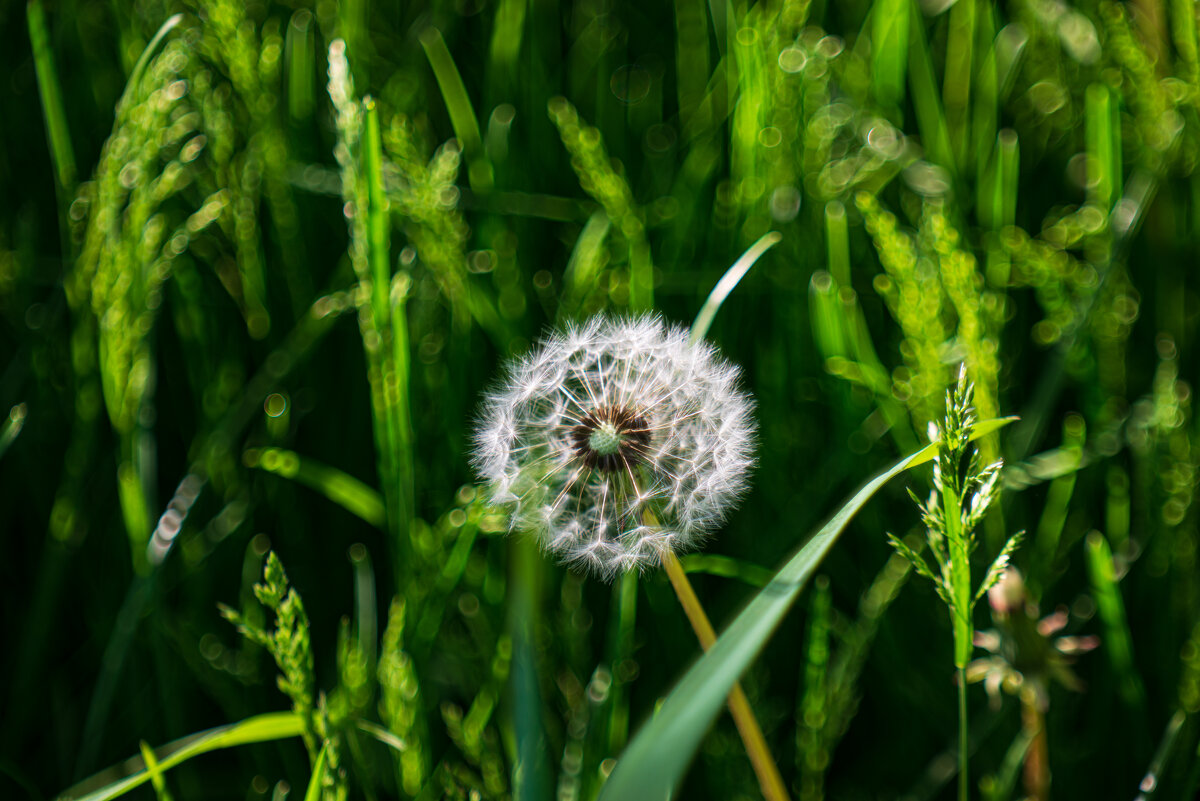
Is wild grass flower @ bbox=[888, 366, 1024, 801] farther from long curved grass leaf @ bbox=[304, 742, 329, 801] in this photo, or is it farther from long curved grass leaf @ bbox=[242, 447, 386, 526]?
long curved grass leaf @ bbox=[242, 447, 386, 526]

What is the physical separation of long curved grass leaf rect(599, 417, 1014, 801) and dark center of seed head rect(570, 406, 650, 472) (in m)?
0.30

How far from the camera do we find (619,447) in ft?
3.17

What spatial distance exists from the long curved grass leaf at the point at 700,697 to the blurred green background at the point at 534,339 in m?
0.28

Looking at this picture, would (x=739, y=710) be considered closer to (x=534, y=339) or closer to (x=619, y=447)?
(x=619, y=447)

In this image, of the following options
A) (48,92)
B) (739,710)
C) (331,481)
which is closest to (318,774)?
(739,710)

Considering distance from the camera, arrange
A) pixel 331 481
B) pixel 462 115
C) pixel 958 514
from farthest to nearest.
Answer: pixel 462 115 → pixel 331 481 → pixel 958 514

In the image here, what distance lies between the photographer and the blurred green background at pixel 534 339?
1.14 m

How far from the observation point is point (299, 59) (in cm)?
170

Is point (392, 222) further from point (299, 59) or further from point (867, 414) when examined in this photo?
point (867, 414)

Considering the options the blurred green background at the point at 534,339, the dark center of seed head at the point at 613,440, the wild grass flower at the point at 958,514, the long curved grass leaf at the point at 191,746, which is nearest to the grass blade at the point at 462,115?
the blurred green background at the point at 534,339

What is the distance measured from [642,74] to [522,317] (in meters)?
0.67

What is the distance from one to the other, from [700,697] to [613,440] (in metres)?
Result: 0.41

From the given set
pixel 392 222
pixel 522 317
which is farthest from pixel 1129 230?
pixel 392 222

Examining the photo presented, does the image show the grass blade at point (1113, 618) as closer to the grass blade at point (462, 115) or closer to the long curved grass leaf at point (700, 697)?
the long curved grass leaf at point (700, 697)
